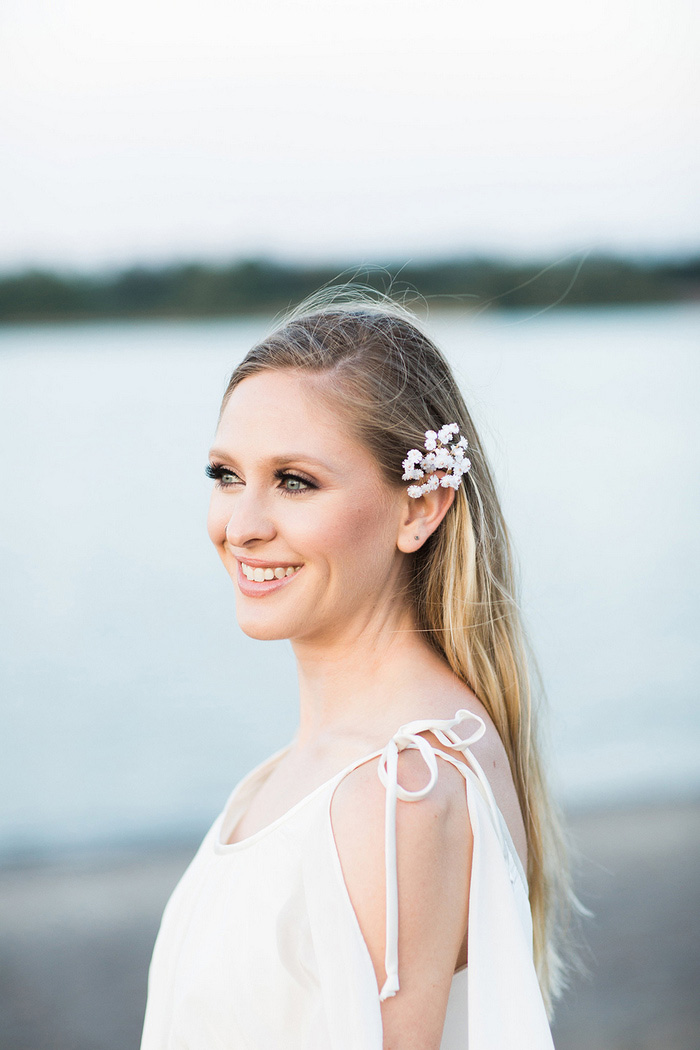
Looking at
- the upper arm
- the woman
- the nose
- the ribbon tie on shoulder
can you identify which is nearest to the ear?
the woman

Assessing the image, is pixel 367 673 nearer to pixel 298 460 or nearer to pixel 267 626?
pixel 267 626

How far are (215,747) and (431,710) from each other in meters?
7.73

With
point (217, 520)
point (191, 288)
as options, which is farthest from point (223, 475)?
point (191, 288)

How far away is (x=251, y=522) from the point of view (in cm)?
183

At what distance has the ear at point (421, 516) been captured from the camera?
76.6 inches

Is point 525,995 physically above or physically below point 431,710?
below

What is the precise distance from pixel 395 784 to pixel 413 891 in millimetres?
148

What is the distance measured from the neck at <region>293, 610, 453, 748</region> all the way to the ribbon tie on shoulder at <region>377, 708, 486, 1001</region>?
178mm

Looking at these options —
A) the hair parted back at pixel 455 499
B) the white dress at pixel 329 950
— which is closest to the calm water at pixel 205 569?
the hair parted back at pixel 455 499

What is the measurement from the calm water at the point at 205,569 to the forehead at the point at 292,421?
0.46 meters

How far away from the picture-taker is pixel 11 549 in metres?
14.2

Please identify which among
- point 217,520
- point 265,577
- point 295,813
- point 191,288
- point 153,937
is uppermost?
point 191,288

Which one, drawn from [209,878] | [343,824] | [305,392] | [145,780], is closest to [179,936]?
[209,878]

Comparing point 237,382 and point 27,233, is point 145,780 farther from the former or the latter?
point 27,233
